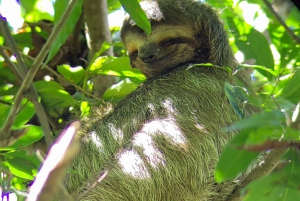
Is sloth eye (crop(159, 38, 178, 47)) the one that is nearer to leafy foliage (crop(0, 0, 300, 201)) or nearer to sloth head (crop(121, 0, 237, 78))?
sloth head (crop(121, 0, 237, 78))

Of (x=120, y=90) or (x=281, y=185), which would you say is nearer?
(x=281, y=185)

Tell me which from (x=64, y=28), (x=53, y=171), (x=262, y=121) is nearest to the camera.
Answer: (x=53, y=171)

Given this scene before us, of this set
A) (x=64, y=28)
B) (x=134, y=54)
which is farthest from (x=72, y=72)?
(x=64, y=28)

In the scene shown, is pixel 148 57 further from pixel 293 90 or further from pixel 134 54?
pixel 293 90

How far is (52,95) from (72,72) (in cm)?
31

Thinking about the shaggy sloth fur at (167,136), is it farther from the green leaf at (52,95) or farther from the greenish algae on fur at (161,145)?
the green leaf at (52,95)

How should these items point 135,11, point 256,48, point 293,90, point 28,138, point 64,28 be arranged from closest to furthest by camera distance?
point 293,90, point 28,138, point 256,48, point 135,11, point 64,28

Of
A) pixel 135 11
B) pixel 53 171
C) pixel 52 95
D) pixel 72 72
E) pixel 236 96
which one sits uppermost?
pixel 53 171

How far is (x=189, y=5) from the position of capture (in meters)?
5.18

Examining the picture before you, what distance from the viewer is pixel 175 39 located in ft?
16.4

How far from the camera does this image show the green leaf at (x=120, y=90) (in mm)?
5215

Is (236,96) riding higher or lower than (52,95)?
higher

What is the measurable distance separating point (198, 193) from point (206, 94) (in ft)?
3.43

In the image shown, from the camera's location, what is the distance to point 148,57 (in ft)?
15.9
